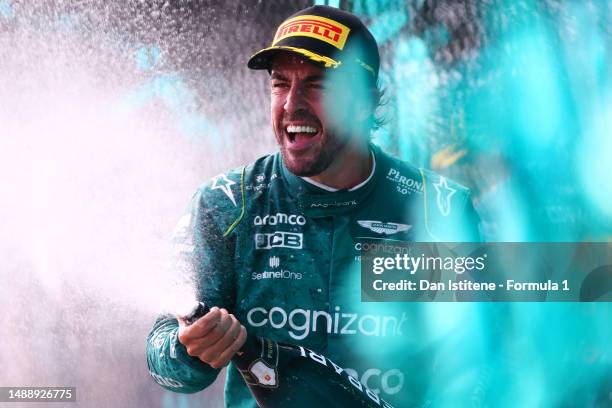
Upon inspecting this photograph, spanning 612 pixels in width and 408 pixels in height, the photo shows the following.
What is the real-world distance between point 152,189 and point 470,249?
1295mm

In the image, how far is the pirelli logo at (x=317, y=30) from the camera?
2.04 meters

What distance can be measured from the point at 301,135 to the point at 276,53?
0.76ft

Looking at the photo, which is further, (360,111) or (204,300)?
(360,111)

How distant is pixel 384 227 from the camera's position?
220 centimetres

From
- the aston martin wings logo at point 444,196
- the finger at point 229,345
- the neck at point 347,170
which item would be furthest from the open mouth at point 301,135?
the finger at point 229,345

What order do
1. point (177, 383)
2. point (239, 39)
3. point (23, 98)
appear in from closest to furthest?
point (177, 383)
point (239, 39)
point (23, 98)

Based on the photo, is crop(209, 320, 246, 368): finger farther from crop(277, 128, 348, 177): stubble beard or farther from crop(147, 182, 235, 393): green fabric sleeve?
crop(277, 128, 348, 177): stubble beard

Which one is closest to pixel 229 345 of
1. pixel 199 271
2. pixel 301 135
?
pixel 199 271

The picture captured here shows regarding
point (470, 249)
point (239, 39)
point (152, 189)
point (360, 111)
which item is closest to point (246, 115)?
point (239, 39)

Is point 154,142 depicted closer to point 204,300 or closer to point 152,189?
point 152,189

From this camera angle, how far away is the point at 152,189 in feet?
9.80

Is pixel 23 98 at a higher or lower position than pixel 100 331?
higher

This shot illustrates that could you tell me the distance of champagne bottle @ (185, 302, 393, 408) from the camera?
69.6 inches

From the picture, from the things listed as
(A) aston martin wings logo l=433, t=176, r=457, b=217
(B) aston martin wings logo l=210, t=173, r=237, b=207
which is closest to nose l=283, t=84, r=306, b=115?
(B) aston martin wings logo l=210, t=173, r=237, b=207
